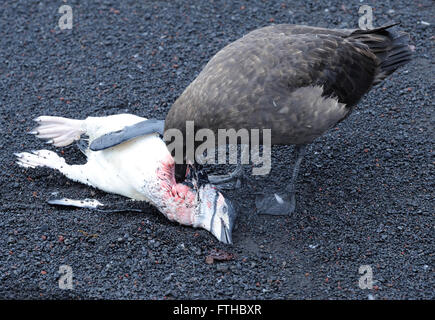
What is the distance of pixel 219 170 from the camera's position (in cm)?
545

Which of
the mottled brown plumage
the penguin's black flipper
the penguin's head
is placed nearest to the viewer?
the mottled brown plumage

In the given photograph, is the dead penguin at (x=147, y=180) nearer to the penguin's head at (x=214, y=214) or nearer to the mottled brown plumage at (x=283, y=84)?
the penguin's head at (x=214, y=214)

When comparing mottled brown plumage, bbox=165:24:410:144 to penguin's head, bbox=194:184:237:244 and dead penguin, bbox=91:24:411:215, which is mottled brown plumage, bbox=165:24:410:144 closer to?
dead penguin, bbox=91:24:411:215

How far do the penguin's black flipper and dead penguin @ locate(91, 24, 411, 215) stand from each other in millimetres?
12

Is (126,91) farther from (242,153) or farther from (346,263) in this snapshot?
(346,263)

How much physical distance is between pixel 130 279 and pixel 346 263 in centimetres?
159

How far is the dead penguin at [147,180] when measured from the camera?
178 inches

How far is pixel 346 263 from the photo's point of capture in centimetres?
434

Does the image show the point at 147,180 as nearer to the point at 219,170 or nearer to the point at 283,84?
the point at 219,170

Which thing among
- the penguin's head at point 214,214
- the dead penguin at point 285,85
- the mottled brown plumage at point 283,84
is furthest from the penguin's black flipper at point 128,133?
the penguin's head at point 214,214

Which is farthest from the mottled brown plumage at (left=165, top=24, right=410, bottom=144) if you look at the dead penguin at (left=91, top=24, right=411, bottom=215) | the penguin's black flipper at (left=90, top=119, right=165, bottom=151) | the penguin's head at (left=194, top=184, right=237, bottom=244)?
the penguin's head at (left=194, top=184, right=237, bottom=244)

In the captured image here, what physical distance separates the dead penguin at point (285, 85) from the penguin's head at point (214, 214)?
1.47 ft

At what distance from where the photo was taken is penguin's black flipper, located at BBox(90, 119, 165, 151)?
183 inches

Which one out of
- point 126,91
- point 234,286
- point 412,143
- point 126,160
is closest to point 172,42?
point 126,91
